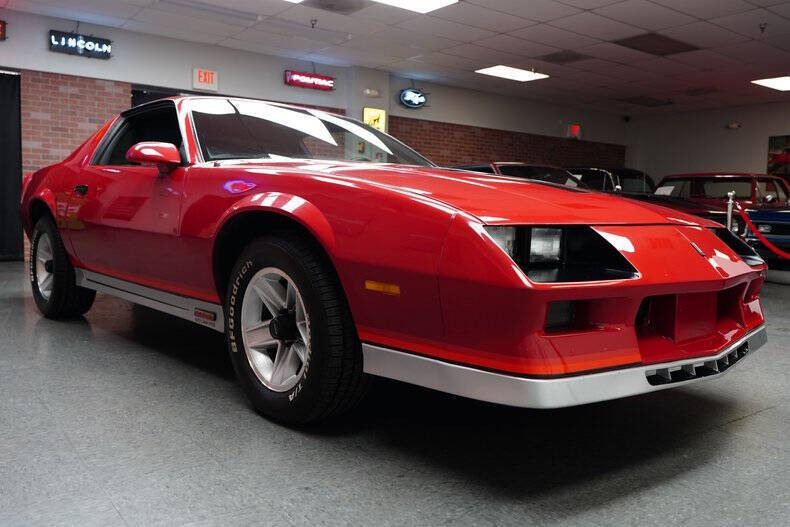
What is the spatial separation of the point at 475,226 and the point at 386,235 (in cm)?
29

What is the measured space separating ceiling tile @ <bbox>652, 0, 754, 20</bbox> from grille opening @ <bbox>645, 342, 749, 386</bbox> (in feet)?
23.5

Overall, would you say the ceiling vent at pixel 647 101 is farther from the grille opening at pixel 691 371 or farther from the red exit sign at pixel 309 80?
the grille opening at pixel 691 371

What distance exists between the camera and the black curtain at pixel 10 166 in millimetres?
8586

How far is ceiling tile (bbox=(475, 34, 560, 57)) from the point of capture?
971 cm

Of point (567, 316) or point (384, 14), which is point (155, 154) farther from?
point (384, 14)

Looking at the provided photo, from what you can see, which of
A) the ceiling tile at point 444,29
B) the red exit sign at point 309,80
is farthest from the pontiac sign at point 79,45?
the ceiling tile at point 444,29

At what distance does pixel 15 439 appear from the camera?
204 centimetres

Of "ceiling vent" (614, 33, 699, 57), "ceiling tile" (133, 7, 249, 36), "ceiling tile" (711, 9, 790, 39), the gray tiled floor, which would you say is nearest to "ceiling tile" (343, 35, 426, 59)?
"ceiling tile" (133, 7, 249, 36)

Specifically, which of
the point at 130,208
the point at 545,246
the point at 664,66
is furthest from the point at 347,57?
the point at 545,246

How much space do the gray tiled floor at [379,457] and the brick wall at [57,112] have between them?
279 inches

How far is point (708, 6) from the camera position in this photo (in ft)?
26.1

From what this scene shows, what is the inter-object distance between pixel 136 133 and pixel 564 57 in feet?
29.2

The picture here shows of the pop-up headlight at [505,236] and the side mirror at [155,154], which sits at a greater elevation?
the side mirror at [155,154]

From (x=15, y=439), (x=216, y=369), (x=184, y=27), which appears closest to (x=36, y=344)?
(x=216, y=369)
